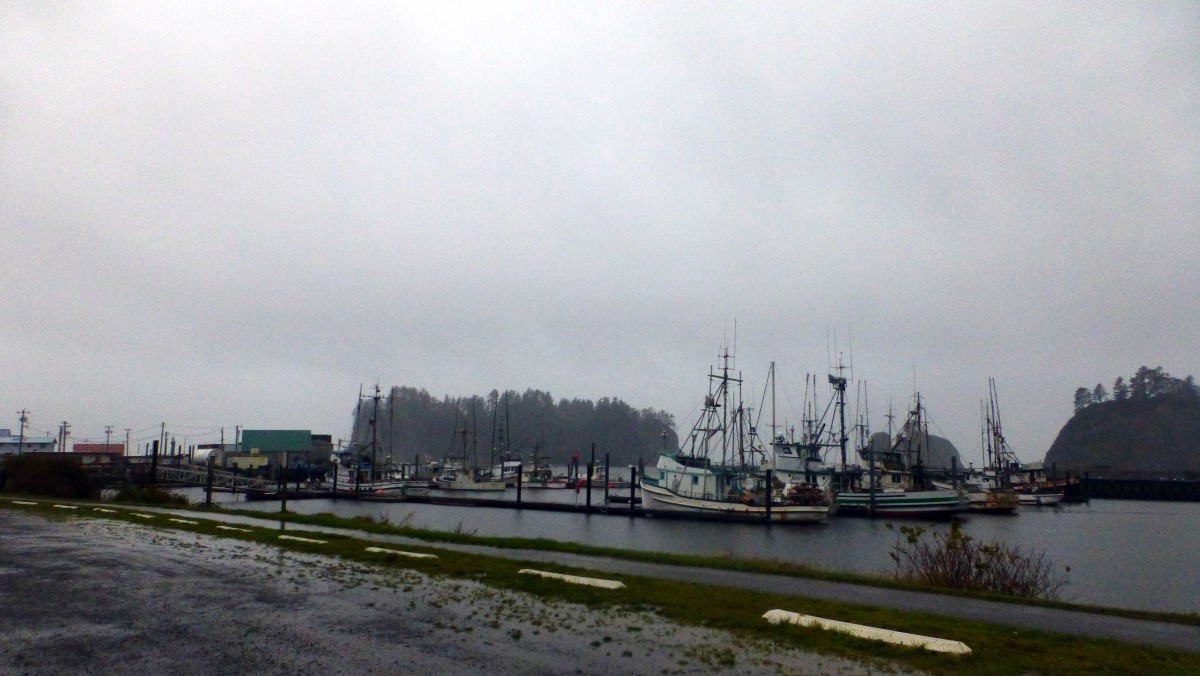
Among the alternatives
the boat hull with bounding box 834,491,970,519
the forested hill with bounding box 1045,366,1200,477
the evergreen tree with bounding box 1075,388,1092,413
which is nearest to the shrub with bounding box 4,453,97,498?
the boat hull with bounding box 834,491,970,519

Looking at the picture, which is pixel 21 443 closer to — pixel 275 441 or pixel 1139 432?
pixel 275 441

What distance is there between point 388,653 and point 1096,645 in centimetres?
839

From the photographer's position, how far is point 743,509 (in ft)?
195

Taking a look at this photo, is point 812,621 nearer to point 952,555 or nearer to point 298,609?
point 298,609

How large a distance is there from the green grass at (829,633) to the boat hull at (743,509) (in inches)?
1707

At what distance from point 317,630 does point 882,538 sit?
4839 cm

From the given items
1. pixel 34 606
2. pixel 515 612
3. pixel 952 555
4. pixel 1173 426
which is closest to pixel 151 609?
pixel 34 606

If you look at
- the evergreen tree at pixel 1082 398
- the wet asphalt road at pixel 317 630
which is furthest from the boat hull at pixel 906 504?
the evergreen tree at pixel 1082 398

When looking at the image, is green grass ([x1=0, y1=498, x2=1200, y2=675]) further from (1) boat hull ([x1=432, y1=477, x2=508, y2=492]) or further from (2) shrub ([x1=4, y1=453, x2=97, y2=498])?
(1) boat hull ([x1=432, y1=477, x2=508, y2=492])

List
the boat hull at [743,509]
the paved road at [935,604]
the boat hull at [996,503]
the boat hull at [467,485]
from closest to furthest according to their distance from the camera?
the paved road at [935,604], the boat hull at [743,509], the boat hull at [996,503], the boat hull at [467,485]

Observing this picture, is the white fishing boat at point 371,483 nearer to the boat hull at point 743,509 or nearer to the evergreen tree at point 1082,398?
the boat hull at point 743,509

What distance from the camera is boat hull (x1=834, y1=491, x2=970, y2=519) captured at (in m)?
67.2

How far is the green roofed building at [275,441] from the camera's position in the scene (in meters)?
125

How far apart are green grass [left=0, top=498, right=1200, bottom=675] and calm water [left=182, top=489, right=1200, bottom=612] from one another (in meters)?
12.2
